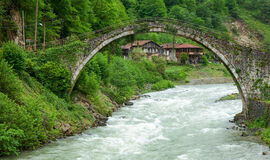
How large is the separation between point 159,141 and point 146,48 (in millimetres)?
63740

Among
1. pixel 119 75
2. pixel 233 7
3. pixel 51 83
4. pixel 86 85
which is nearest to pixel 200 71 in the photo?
pixel 119 75

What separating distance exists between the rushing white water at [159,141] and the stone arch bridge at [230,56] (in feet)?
9.67

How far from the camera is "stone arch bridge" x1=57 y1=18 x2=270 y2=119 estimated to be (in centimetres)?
2211

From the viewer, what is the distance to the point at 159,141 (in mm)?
18609

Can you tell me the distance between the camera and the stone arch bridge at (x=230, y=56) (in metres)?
22.1

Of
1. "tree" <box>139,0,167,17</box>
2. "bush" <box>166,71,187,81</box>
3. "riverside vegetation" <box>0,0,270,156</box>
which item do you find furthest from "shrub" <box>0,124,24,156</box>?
→ "tree" <box>139,0,167,17</box>

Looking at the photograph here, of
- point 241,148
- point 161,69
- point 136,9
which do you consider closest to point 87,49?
point 241,148

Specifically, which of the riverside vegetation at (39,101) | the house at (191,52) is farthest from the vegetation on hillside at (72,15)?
the house at (191,52)

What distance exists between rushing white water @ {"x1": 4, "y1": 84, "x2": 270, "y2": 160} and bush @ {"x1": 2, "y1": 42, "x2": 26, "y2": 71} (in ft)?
18.2

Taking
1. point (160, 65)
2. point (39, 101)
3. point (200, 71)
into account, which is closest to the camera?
point (39, 101)

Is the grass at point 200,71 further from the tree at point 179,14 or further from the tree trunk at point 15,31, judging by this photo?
the tree trunk at point 15,31

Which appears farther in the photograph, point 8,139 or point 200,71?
point 200,71

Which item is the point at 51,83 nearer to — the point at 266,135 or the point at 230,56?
the point at 230,56

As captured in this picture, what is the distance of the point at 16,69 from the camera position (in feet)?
60.0
